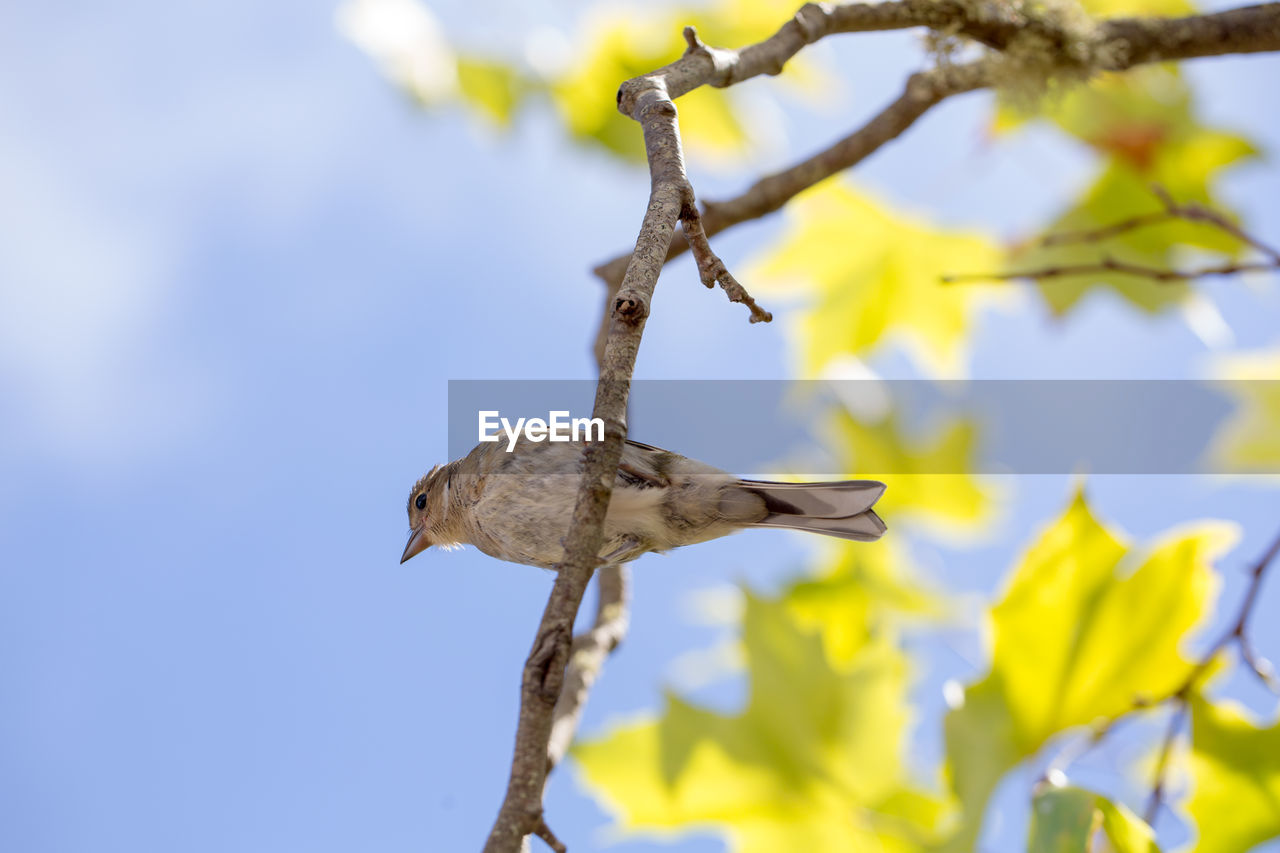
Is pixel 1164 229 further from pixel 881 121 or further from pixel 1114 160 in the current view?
pixel 881 121

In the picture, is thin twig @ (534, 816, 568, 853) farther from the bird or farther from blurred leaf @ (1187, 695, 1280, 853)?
blurred leaf @ (1187, 695, 1280, 853)

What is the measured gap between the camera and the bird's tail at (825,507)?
3.14 ft

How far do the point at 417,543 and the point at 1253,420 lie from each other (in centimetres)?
197

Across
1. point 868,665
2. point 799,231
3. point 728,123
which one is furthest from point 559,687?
point 728,123

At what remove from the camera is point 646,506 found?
3.27 ft

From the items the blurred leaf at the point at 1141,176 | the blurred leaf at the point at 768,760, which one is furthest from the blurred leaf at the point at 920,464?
the blurred leaf at the point at 768,760

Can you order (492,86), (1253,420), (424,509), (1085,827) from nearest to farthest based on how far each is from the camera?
(1085,827) < (424,509) < (1253,420) < (492,86)

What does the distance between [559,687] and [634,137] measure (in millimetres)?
2180

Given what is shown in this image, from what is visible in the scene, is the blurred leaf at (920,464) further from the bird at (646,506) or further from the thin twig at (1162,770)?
the bird at (646,506)

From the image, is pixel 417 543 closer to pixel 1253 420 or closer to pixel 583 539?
pixel 583 539

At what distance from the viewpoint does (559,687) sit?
559 mm

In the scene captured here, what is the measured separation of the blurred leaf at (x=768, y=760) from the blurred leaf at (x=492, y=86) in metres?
1.72

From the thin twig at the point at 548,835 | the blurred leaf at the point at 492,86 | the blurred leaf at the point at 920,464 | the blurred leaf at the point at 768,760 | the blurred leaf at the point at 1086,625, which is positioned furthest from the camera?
the blurred leaf at the point at 492,86

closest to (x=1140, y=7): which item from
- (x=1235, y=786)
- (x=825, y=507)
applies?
(x=1235, y=786)
